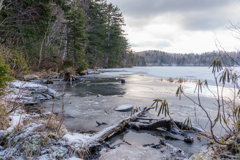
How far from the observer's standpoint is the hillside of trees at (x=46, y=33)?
10.5 m

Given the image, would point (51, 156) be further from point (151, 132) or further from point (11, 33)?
point (11, 33)

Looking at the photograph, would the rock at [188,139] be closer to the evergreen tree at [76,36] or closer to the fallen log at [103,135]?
the fallen log at [103,135]

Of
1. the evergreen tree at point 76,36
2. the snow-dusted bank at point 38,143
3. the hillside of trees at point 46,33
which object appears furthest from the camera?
the evergreen tree at point 76,36

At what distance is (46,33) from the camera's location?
42.6 feet

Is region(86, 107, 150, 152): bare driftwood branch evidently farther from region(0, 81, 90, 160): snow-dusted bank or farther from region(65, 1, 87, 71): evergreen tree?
region(65, 1, 87, 71): evergreen tree

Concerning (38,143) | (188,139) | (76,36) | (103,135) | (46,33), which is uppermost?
(76,36)

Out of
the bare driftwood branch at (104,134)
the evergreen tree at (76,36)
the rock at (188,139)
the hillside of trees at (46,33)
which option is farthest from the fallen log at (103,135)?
the evergreen tree at (76,36)

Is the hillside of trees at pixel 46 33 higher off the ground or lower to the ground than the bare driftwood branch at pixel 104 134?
higher

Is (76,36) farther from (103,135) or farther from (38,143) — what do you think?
(38,143)

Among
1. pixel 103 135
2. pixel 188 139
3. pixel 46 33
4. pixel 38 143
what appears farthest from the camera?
pixel 46 33

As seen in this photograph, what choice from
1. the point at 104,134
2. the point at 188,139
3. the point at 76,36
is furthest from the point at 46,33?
the point at 188,139

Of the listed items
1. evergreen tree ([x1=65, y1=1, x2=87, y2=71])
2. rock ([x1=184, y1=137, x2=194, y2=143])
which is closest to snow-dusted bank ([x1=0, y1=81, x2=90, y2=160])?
rock ([x1=184, y1=137, x2=194, y2=143])

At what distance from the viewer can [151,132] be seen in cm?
438

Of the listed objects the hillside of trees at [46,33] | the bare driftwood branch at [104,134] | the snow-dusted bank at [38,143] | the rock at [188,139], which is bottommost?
the rock at [188,139]
